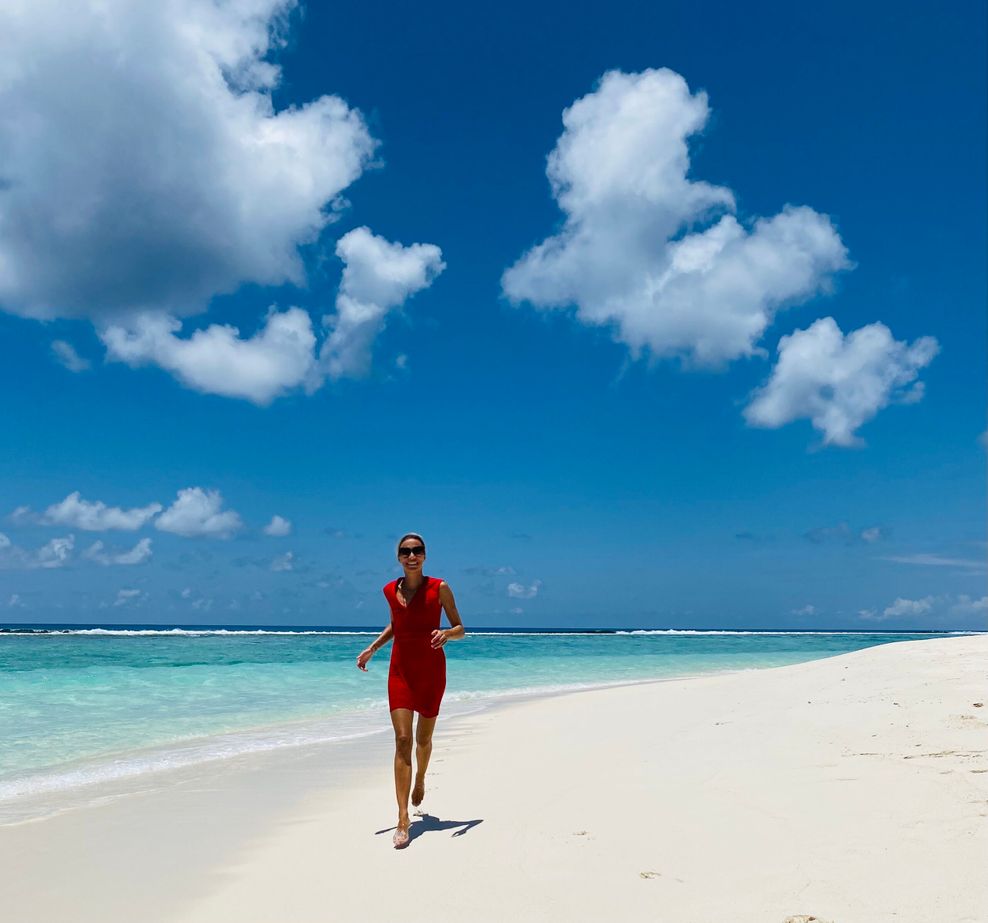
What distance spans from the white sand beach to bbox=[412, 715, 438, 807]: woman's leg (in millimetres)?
198

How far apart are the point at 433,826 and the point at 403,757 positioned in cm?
59

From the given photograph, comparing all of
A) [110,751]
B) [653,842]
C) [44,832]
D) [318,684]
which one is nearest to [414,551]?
[653,842]

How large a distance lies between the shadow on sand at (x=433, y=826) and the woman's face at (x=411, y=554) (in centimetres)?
177

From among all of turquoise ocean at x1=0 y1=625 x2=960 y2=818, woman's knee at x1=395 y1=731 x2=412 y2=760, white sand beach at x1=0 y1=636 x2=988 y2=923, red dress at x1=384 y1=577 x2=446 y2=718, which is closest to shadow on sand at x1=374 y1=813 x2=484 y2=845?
white sand beach at x1=0 y1=636 x2=988 y2=923

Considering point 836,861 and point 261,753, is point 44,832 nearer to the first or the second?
point 261,753

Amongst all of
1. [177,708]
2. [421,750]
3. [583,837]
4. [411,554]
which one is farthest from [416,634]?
[177,708]

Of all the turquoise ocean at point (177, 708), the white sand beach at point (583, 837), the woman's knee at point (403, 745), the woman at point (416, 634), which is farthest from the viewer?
the turquoise ocean at point (177, 708)

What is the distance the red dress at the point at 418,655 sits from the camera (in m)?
5.29

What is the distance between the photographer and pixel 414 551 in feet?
17.4

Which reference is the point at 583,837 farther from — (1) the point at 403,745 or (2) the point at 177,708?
(2) the point at 177,708

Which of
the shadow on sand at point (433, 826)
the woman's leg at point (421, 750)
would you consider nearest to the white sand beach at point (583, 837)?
the shadow on sand at point (433, 826)

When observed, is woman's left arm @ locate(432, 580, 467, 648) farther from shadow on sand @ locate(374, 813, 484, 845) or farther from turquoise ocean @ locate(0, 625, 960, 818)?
turquoise ocean @ locate(0, 625, 960, 818)

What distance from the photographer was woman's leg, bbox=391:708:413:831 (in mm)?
4926

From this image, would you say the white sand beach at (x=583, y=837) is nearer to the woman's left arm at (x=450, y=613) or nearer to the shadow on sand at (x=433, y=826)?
the shadow on sand at (x=433, y=826)
